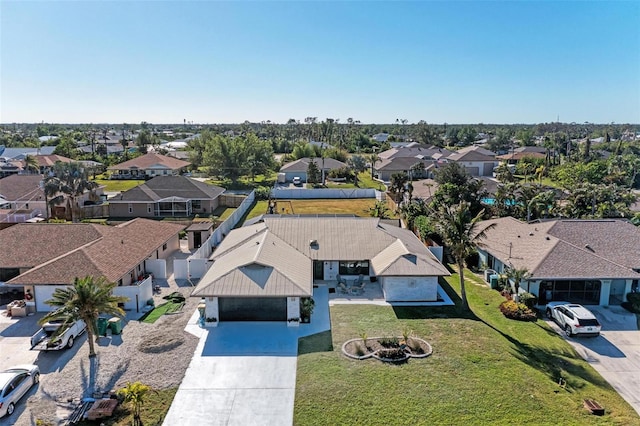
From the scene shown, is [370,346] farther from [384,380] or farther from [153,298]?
[153,298]

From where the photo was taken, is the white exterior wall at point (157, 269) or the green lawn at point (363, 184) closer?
the white exterior wall at point (157, 269)

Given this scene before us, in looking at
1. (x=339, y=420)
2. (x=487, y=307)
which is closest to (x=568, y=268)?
(x=487, y=307)

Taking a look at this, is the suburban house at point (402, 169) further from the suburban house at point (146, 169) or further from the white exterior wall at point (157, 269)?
the white exterior wall at point (157, 269)

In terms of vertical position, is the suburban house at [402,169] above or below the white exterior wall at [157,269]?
above

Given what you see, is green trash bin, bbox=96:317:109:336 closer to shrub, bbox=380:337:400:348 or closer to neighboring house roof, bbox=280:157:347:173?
shrub, bbox=380:337:400:348

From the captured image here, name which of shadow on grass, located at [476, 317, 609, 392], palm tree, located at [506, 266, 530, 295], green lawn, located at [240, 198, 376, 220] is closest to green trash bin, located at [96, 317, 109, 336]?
shadow on grass, located at [476, 317, 609, 392]

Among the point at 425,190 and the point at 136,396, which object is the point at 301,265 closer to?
the point at 136,396

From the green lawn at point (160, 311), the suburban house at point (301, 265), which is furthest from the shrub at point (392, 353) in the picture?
the green lawn at point (160, 311)


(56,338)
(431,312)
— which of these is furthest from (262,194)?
(56,338)

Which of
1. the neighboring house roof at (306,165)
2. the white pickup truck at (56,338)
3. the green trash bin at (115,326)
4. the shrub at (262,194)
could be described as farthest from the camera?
the neighboring house roof at (306,165)
